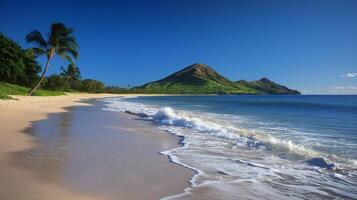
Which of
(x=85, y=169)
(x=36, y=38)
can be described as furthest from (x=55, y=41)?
(x=85, y=169)

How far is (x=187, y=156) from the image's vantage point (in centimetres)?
730

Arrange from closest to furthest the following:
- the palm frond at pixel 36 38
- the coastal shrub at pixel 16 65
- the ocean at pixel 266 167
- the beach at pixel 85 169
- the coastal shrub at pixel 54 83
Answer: the beach at pixel 85 169 < the ocean at pixel 266 167 < the palm frond at pixel 36 38 < the coastal shrub at pixel 16 65 < the coastal shrub at pixel 54 83

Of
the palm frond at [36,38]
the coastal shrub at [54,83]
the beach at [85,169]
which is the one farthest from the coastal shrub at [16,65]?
the beach at [85,169]

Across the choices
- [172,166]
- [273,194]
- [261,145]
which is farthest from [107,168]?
[261,145]

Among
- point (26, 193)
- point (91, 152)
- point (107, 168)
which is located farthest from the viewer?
point (91, 152)

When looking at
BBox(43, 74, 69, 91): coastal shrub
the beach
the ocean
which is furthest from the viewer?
BBox(43, 74, 69, 91): coastal shrub

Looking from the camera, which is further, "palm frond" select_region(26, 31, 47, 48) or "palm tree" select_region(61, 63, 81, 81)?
"palm tree" select_region(61, 63, 81, 81)

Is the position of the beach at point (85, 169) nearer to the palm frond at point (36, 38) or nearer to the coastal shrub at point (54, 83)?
the palm frond at point (36, 38)

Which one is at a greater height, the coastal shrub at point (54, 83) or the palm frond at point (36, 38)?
the palm frond at point (36, 38)

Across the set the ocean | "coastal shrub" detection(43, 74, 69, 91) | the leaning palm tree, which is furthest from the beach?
"coastal shrub" detection(43, 74, 69, 91)

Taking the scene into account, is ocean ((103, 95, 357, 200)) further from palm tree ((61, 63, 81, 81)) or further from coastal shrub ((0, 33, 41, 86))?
palm tree ((61, 63, 81, 81))

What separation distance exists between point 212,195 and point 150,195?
950 mm

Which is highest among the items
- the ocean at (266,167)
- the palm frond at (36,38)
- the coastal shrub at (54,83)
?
the palm frond at (36,38)

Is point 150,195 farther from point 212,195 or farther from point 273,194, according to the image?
point 273,194
